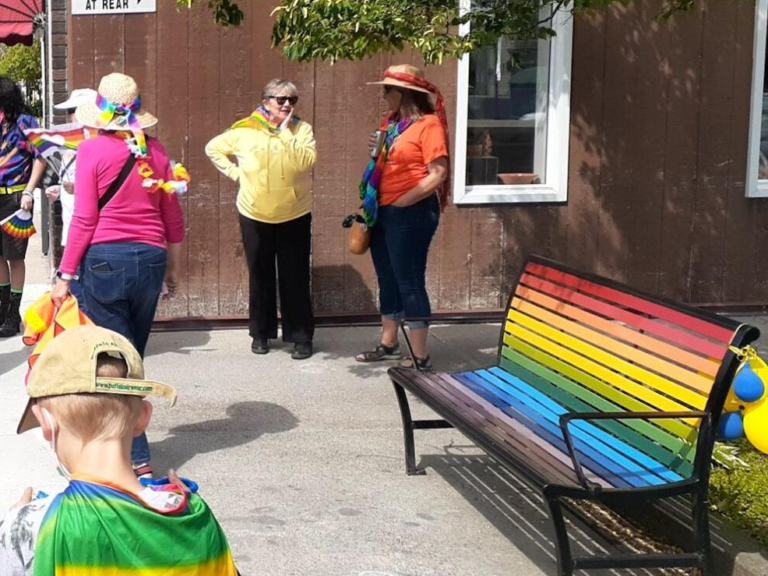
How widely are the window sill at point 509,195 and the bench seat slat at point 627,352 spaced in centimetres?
301

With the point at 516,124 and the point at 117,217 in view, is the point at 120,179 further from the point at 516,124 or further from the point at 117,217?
the point at 516,124

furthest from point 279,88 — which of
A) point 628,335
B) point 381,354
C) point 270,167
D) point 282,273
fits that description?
point 628,335

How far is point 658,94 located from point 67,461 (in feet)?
23.0

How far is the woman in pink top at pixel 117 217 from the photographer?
5148mm

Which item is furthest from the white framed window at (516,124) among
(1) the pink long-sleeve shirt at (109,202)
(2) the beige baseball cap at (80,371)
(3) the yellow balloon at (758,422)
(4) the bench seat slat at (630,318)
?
(2) the beige baseball cap at (80,371)

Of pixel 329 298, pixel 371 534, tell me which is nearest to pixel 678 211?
pixel 329 298

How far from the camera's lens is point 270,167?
7.36 meters

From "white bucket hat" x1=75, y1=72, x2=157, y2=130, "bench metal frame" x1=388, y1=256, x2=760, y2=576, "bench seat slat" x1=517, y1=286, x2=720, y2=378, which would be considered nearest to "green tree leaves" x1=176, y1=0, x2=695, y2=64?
"white bucket hat" x1=75, y1=72, x2=157, y2=130

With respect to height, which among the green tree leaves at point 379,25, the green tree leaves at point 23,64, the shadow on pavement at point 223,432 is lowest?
the shadow on pavement at point 223,432

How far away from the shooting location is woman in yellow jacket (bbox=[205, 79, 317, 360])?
7332 millimetres

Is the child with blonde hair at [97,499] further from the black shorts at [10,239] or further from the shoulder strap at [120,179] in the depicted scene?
the black shorts at [10,239]

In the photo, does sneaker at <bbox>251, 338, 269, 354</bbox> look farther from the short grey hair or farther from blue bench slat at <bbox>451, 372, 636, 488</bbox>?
blue bench slat at <bbox>451, 372, 636, 488</bbox>

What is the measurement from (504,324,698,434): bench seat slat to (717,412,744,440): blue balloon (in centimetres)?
15

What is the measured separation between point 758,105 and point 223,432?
16.2 feet
